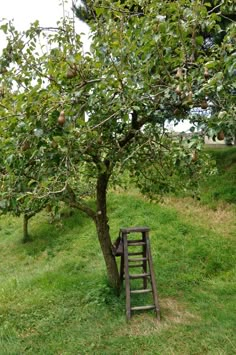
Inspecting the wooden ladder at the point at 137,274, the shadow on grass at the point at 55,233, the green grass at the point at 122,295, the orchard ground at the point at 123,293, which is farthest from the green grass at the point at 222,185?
the wooden ladder at the point at 137,274

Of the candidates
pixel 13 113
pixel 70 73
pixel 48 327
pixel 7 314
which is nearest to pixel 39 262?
pixel 7 314

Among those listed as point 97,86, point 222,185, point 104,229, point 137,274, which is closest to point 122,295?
point 137,274

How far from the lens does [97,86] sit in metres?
2.87

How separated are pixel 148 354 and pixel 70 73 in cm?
260

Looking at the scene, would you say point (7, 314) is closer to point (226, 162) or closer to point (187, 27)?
point (187, 27)

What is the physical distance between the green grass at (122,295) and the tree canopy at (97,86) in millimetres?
1552

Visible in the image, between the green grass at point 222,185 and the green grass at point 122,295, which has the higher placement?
the green grass at point 222,185

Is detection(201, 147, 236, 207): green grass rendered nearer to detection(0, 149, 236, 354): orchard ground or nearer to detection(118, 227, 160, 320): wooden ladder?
detection(0, 149, 236, 354): orchard ground

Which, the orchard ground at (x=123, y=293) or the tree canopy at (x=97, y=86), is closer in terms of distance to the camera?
the tree canopy at (x=97, y=86)

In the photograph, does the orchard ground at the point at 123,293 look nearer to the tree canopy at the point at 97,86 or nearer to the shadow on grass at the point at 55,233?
the shadow on grass at the point at 55,233

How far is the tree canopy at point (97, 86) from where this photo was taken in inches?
105

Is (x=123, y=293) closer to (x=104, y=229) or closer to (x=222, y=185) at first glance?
(x=104, y=229)

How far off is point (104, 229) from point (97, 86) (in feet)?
7.19

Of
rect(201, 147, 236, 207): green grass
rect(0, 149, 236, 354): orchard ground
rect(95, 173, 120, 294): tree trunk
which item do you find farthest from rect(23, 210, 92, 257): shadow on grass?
rect(95, 173, 120, 294): tree trunk
